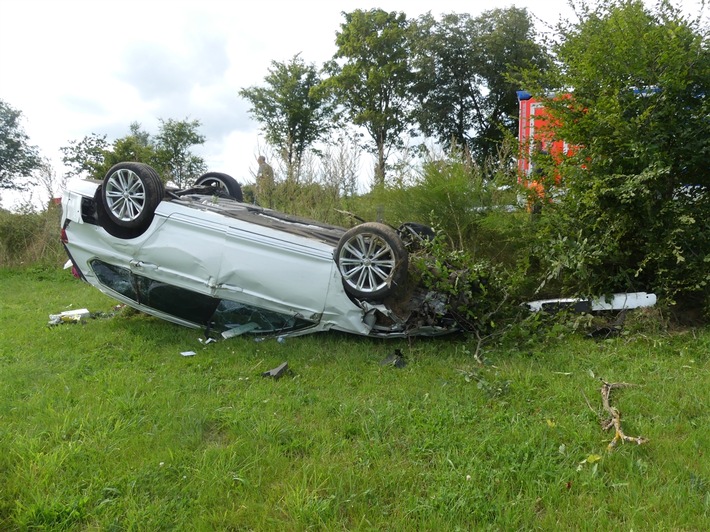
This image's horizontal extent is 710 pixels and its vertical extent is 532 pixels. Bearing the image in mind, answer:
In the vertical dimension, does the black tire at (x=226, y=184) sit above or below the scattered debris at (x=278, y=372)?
above

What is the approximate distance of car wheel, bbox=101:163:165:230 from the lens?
5219mm

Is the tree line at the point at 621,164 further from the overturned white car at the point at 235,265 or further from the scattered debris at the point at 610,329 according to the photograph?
the overturned white car at the point at 235,265

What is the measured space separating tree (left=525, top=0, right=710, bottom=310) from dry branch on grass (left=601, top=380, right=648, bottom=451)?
1618mm

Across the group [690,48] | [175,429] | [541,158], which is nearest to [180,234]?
[175,429]

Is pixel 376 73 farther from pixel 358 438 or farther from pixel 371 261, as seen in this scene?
pixel 358 438

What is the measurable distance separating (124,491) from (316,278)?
260 cm

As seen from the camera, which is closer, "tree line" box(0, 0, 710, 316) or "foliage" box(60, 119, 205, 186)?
"tree line" box(0, 0, 710, 316)

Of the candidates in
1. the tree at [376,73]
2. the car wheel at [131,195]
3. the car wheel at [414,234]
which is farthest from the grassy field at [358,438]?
the tree at [376,73]

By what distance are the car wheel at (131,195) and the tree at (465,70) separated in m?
19.9

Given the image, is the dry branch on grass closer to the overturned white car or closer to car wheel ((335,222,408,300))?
the overturned white car

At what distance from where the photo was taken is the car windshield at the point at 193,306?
523 centimetres

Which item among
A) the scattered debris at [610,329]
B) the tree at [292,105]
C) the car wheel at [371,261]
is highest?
the tree at [292,105]

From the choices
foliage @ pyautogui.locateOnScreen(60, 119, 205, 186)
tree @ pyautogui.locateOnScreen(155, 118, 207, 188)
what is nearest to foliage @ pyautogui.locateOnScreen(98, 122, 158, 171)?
foliage @ pyautogui.locateOnScreen(60, 119, 205, 186)

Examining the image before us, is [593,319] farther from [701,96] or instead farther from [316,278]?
[316,278]
